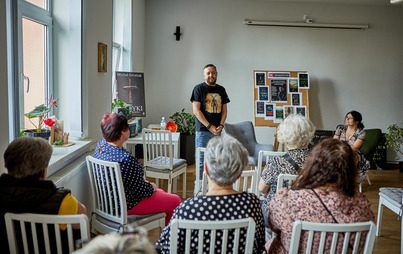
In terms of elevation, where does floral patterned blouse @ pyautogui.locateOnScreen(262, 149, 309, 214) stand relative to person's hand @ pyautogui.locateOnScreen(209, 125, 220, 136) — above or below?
below

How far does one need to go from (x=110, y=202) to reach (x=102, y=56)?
1906 mm

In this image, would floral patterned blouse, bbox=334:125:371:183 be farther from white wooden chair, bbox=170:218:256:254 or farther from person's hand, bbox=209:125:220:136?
white wooden chair, bbox=170:218:256:254

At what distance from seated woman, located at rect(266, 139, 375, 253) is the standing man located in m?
2.58

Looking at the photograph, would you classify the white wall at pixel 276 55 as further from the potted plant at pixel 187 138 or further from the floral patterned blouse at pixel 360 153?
the floral patterned blouse at pixel 360 153

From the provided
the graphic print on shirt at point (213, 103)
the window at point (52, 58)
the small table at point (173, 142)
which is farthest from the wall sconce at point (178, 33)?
the window at point (52, 58)

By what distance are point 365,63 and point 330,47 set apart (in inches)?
27.8

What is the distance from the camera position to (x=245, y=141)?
5.45 m

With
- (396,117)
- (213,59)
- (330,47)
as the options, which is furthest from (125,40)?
(396,117)

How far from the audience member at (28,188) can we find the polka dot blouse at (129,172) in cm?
84

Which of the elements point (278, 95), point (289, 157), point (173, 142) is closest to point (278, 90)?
point (278, 95)

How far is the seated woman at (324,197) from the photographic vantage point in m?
1.72

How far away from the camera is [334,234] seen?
1.62 m

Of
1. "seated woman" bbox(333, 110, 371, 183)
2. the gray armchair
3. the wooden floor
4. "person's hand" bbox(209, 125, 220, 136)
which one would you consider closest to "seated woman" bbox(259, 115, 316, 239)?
the wooden floor

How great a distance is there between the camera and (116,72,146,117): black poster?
517cm
